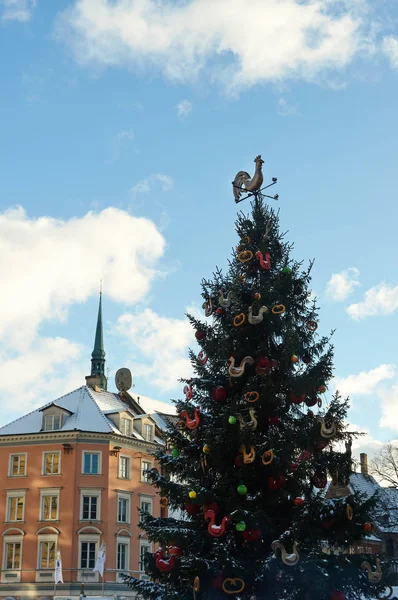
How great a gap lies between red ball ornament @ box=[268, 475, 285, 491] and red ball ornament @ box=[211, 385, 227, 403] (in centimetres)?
219

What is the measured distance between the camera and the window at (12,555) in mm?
47594

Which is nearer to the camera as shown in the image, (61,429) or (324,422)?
(324,422)

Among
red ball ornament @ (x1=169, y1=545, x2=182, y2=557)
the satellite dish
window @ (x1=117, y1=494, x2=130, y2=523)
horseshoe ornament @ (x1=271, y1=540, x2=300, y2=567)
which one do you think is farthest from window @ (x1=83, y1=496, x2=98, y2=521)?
horseshoe ornament @ (x1=271, y1=540, x2=300, y2=567)

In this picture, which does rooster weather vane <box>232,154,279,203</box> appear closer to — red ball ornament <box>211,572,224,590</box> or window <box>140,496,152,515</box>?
red ball ornament <box>211,572,224,590</box>

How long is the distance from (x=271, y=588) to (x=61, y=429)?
36727mm

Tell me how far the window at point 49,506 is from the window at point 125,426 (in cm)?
641

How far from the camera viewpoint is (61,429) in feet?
164

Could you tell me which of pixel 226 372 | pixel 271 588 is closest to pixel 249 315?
pixel 226 372

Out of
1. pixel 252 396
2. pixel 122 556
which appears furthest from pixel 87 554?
pixel 252 396

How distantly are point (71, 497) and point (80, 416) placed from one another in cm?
576

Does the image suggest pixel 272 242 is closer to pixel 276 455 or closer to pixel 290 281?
pixel 290 281

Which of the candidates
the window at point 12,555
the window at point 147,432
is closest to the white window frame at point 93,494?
the window at point 12,555

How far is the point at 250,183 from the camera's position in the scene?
1950 cm

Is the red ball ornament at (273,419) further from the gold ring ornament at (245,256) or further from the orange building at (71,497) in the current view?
the orange building at (71,497)
